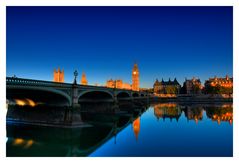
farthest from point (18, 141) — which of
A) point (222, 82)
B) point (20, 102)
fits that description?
point (222, 82)

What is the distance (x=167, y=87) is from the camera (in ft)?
574

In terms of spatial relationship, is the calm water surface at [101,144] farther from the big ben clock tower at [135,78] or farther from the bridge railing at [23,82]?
the big ben clock tower at [135,78]

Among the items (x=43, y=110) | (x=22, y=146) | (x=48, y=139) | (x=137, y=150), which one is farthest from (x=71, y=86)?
(x=137, y=150)

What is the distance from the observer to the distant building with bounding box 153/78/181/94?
165863mm

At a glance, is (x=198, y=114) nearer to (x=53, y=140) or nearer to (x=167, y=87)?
(x=53, y=140)

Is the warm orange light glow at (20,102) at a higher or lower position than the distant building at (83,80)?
lower

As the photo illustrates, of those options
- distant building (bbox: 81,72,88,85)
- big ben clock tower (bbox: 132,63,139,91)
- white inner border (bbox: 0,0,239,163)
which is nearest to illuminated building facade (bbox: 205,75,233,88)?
big ben clock tower (bbox: 132,63,139,91)

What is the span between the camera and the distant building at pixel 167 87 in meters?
166

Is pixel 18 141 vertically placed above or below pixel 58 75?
below

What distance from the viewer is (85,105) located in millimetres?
55562
